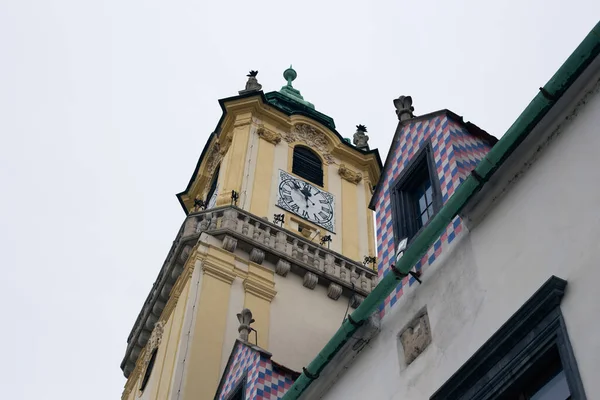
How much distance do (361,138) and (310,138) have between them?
2.49 m

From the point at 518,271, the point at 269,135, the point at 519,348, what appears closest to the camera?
the point at 519,348

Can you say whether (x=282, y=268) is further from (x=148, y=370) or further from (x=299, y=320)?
(x=148, y=370)

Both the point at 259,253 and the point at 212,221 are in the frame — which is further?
the point at 212,221

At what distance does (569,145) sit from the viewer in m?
7.37

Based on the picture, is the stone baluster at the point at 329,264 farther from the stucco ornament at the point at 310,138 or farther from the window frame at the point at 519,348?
the window frame at the point at 519,348

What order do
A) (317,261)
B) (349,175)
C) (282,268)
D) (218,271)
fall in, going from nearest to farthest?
1. (218,271)
2. (282,268)
3. (317,261)
4. (349,175)

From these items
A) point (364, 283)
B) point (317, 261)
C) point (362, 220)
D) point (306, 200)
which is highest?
point (362, 220)

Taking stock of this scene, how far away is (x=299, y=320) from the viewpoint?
1978 cm

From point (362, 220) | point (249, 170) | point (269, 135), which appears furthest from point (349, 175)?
point (249, 170)

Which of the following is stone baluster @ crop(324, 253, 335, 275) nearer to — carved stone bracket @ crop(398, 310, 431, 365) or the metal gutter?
the metal gutter

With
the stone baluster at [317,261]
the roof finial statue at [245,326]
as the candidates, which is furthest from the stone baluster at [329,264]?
the roof finial statue at [245,326]

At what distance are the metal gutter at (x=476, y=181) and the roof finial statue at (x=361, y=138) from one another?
749 inches

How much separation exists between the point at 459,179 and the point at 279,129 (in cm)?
1781

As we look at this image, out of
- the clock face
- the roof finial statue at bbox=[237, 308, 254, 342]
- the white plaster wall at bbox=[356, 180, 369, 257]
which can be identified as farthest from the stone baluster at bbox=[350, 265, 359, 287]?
the roof finial statue at bbox=[237, 308, 254, 342]
